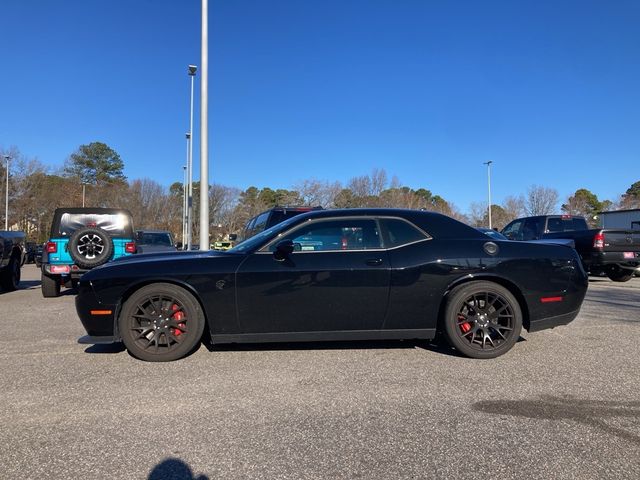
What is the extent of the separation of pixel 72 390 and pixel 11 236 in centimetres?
959

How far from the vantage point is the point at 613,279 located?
42.2 ft

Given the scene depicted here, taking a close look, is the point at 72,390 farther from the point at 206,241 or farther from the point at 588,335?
the point at 206,241

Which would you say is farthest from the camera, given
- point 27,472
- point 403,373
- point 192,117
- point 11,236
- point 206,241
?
point 192,117

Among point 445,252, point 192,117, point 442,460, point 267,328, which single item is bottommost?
point 442,460

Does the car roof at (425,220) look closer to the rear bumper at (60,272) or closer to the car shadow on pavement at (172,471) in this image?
the car shadow on pavement at (172,471)

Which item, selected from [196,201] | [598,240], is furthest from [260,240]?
[196,201]

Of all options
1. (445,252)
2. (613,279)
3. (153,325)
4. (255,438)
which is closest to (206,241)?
(153,325)

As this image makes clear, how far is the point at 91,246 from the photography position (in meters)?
9.12

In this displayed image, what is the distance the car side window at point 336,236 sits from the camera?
4.66 m

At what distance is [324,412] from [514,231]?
14.0m

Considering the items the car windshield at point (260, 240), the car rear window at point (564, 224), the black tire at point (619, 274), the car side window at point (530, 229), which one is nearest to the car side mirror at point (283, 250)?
the car windshield at point (260, 240)

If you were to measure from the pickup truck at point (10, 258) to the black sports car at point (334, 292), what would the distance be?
7910 millimetres

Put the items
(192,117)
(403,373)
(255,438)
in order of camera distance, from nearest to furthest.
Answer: (255,438)
(403,373)
(192,117)

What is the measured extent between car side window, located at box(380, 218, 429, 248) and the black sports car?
0.04 ft
